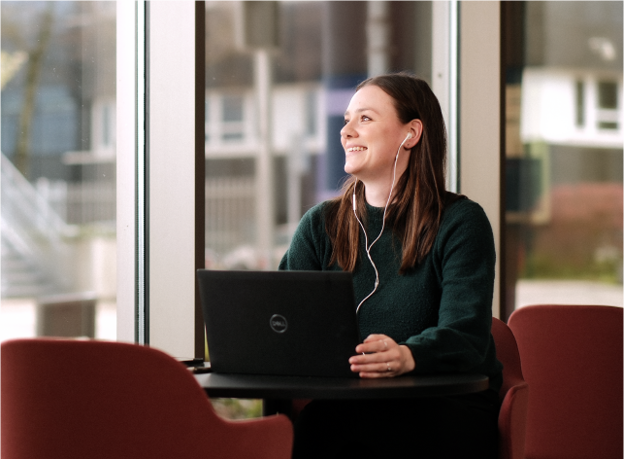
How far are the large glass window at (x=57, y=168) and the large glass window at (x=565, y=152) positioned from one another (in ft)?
6.49

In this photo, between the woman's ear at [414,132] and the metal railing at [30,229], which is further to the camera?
the metal railing at [30,229]

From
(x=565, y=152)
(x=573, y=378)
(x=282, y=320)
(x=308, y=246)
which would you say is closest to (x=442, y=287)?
(x=308, y=246)

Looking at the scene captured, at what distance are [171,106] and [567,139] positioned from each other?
6.88 ft

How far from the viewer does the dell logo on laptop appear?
1.37 m

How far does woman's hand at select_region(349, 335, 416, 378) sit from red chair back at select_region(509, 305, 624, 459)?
102cm

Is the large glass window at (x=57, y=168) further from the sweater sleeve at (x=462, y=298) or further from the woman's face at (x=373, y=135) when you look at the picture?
the sweater sleeve at (x=462, y=298)

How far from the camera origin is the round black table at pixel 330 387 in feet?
4.17

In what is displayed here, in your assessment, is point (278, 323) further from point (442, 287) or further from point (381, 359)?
point (442, 287)

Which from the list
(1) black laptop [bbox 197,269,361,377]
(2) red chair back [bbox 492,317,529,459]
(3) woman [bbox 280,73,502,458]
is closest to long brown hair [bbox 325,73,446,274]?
(3) woman [bbox 280,73,502,458]

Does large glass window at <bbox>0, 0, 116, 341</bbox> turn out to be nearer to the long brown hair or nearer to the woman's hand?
the long brown hair

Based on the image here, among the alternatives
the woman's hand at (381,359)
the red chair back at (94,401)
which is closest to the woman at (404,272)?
the woman's hand at (381,359)

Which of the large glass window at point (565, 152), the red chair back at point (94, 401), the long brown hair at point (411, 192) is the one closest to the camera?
the red chair back at point (94, 401)

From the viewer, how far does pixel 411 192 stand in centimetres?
196

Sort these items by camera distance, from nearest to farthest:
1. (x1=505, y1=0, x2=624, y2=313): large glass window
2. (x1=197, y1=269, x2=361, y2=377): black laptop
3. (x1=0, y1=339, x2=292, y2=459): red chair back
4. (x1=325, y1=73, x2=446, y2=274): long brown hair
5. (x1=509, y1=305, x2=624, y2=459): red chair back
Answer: (x1=0, y1=339, x2=292, y2=459): red chair back < (x1=197, y1=269, x2=361, y2=377): black laptop < (x1=325, y1=73, x2=446, y2=274): long brown hair < (x1=509, y1=305, x2=624, y2=459): red chair back < (x1=505, y1=0, x2=624, y2=313): large glass window
